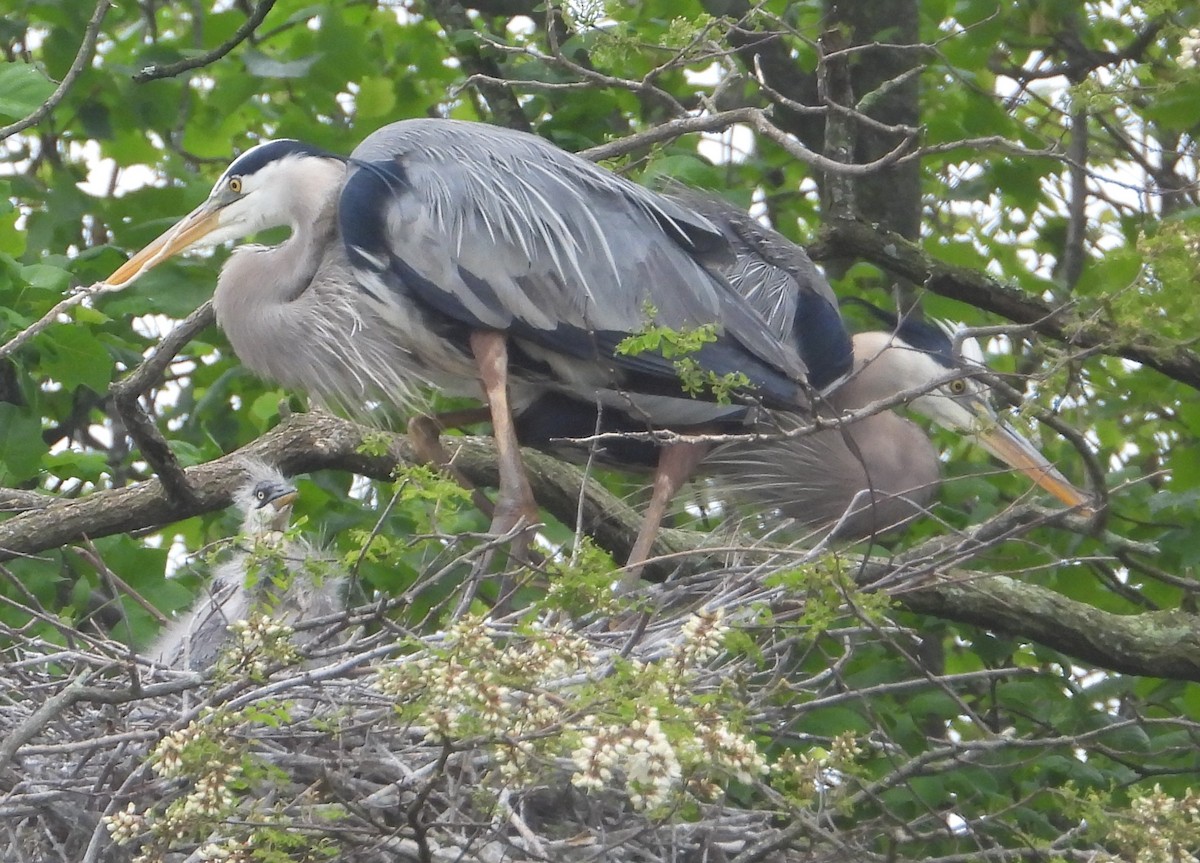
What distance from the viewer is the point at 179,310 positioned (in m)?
3.77

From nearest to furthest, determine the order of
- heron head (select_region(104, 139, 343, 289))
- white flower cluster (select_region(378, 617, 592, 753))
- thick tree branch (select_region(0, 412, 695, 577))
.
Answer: white flower cluster (select_region(378, 617, 592, 753))
thick tree branch (select_region(0, 412, 695, 577))
heron head (select_region(104, 139, 343, 289))

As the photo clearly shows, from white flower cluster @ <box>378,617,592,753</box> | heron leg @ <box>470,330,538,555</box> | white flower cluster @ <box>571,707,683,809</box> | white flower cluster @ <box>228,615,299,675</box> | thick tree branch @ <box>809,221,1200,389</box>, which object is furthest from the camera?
thick tree branch @ <box>809,221,1200,389</box>

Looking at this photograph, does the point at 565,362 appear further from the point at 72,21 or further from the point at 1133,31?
the point at 1133,31

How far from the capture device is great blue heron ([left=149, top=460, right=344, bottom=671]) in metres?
3.19

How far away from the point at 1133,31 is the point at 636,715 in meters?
3.47

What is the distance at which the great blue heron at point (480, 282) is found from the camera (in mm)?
3426

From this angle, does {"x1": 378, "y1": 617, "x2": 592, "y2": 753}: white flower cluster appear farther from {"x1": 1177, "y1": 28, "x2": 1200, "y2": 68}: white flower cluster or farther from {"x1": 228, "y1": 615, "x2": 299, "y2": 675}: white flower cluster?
{"x1": 1177, "y1": 28, "x2": 1200, "y2": 68}: white flower cluster

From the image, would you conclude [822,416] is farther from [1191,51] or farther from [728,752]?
[728,752]

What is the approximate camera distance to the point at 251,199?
12.0 feet

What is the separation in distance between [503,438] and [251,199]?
77cm

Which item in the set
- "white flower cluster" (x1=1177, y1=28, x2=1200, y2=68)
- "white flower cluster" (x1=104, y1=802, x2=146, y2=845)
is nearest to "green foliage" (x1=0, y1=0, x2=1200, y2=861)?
"white flower cluster" (x1=104, y1=802, x2=146, y2=845)

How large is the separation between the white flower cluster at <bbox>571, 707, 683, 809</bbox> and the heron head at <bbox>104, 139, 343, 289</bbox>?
2071mm

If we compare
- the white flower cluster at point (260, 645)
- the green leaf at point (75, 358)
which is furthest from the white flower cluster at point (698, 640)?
the green leaf at point (75, 358)

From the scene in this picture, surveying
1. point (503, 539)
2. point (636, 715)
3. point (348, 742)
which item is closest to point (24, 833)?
point (348, 742)
